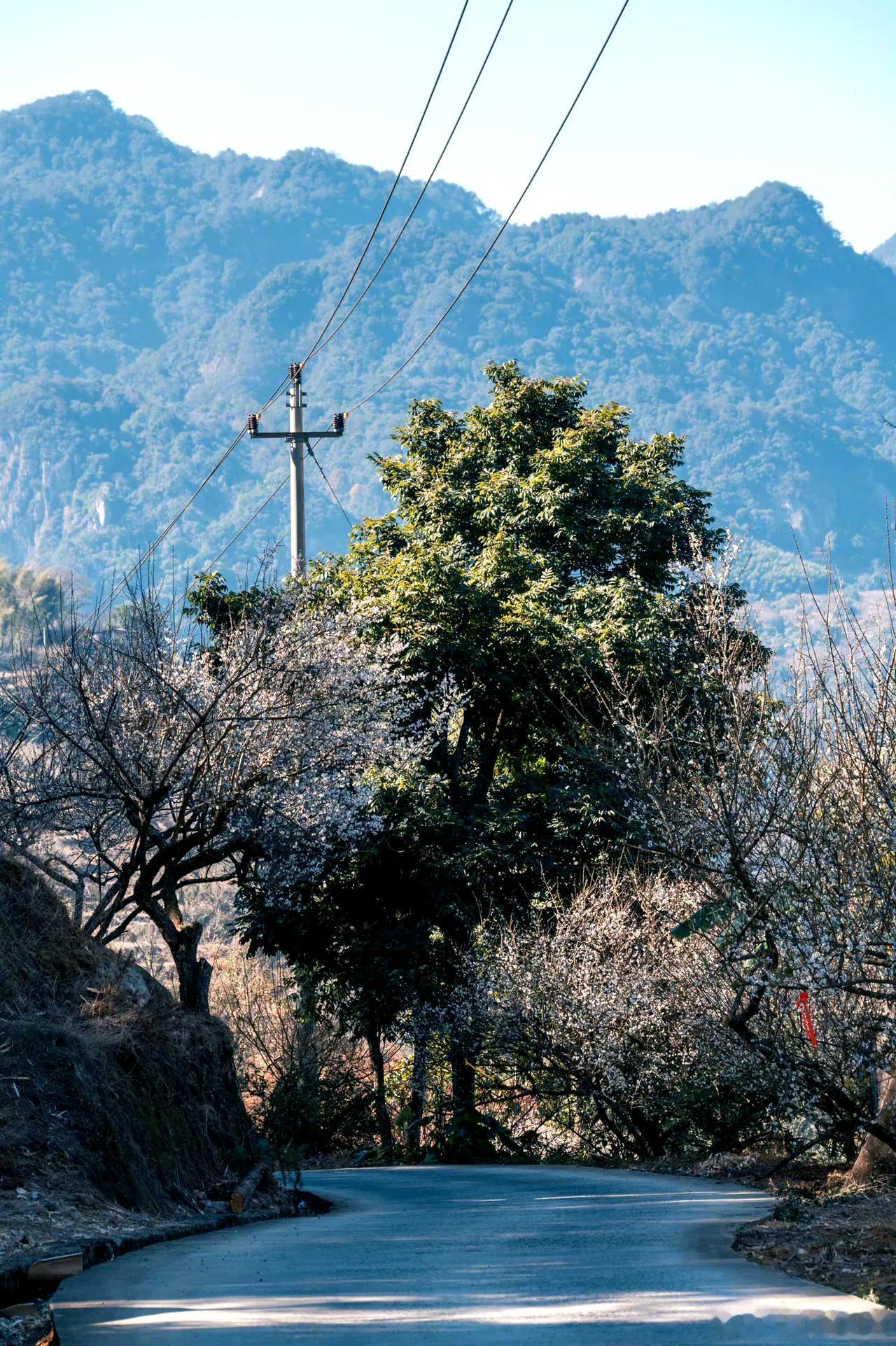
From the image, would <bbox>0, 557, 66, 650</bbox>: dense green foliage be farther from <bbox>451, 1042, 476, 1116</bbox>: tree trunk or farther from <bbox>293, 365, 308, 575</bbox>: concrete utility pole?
<bbox>451, 1042, 476, 1116</bbox>: tree trunk

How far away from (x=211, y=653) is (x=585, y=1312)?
14.6 metres

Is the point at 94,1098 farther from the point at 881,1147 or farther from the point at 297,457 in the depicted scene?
the point at 297,457

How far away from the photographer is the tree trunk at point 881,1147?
492 inches

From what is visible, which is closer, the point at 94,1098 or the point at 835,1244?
the point at 835,1244

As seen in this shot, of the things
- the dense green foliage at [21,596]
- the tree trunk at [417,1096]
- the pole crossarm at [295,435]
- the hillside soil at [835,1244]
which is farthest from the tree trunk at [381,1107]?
the dense green foliage at [21,596]

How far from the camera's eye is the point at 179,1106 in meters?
15.2

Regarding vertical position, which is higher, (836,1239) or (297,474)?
(297,474)

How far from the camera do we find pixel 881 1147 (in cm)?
1308

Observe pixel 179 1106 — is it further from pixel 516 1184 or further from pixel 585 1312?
pixel 585 1312

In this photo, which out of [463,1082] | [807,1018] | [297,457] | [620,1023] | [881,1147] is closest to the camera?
[807,1018]

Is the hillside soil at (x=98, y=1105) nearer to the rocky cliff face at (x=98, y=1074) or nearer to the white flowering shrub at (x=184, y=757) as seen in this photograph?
the rocky cliff face at (x=98, y=1074)

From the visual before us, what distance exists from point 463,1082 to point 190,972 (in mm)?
11823

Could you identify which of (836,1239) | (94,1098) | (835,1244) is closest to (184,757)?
(94,1098)

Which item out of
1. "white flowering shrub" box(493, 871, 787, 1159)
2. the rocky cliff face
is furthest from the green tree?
the rocky cliff face
